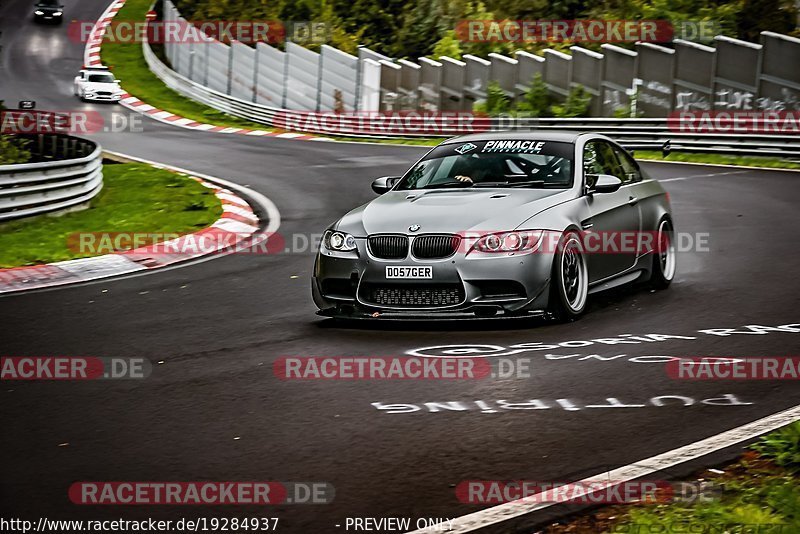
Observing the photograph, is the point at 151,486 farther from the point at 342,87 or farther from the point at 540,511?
the point at 342,87

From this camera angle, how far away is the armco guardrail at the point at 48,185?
676 inches

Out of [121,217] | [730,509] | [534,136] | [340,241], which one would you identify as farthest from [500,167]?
[121,217]

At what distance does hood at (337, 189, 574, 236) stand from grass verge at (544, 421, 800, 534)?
3.81m

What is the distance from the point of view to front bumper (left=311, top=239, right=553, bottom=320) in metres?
8.95

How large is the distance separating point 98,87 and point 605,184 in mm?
40497

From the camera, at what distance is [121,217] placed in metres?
18.6

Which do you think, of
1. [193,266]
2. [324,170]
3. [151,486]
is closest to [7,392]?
[151,486]

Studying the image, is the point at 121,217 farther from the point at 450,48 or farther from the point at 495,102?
the point at 450,48

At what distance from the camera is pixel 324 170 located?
25.5 m

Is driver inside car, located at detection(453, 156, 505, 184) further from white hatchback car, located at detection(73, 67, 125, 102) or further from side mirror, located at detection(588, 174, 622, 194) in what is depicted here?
white hatchback car, located at detection(73, 67, 125, 102)

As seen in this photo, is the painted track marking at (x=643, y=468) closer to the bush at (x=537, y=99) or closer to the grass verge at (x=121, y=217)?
the grass verge at (x=121, y=217)

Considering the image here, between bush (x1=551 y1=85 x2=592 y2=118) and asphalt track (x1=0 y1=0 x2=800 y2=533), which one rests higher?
bush (x1=551 y1=85 x2=592 y2=118)

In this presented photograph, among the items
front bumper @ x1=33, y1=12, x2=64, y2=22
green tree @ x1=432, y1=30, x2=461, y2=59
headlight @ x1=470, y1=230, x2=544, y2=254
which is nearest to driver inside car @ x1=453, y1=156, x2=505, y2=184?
headlight @ x1=470, y1=230, x2=544, y2=254

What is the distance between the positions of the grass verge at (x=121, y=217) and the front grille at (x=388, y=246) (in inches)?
269
